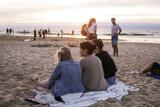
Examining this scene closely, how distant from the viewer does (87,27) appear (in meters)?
14.2

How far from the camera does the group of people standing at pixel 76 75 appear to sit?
663cm

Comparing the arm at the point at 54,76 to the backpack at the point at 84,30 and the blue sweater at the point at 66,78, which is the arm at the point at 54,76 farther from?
the backpack at the point at 84,30

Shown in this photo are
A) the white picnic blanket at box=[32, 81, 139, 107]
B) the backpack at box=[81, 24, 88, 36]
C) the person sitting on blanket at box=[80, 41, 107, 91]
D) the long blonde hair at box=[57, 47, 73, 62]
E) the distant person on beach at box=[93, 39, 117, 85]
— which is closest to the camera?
the white picnic blanket at box=[32, 81, 139, 107]

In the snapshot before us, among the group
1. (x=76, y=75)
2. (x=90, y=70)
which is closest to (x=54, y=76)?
(x=76, y=75)

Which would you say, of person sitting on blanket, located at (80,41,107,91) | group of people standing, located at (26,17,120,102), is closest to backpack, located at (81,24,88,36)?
group of people standing, located at (26,17,120,102)

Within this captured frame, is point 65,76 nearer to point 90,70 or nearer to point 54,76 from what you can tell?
point 54,76

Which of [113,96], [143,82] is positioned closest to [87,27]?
[143,82]

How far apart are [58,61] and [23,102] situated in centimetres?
105

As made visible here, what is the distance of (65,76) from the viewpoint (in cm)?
663

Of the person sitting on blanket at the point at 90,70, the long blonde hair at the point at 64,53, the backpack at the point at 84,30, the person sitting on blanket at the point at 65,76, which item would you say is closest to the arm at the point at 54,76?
the person sitting on blanket at the point at 65,76

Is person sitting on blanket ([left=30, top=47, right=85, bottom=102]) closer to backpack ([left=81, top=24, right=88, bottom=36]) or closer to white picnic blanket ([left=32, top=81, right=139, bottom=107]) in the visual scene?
white picnic blanket ([left=32, top=81, right=139, bottom=107])

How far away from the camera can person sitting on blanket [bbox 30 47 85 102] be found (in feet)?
21.7

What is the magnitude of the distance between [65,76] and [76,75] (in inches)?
9.5

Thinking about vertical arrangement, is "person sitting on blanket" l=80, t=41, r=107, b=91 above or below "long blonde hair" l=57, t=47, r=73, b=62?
below
